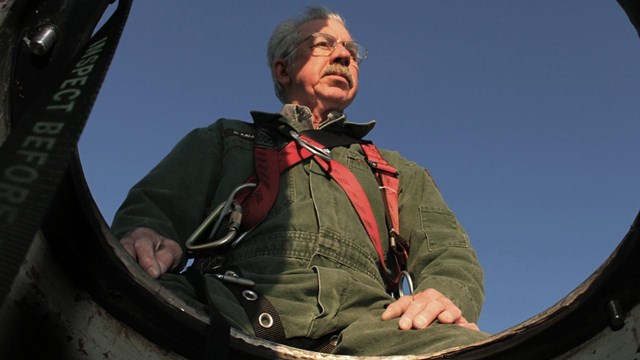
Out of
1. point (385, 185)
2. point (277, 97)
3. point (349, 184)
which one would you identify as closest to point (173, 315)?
point (349, 184)

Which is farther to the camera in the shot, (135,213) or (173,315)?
(135,213)

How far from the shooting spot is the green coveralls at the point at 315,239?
6.48 feet

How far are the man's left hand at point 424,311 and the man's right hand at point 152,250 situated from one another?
0.70 metres

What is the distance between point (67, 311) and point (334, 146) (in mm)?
1724

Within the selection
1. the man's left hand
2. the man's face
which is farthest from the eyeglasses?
the man's left hand

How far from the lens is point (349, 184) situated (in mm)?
2803

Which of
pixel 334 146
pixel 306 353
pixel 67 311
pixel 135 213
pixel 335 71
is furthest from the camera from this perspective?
pixel 335 71

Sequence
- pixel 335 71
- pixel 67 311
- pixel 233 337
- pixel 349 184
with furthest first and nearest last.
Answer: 1. pixel 335 71
2. pixel 349 184
3. pixel 233 337
4. pixel 67 311

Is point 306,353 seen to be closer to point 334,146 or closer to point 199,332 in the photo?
point 199,332

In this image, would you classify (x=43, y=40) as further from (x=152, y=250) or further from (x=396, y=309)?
(x=396, y=309)

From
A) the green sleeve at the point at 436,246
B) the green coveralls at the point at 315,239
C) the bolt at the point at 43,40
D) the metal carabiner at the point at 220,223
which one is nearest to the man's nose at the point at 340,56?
the green coveralls at the point at 315,239

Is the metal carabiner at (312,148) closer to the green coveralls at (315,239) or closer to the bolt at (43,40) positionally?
the green coveralls at (315,239)

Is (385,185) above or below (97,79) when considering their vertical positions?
below

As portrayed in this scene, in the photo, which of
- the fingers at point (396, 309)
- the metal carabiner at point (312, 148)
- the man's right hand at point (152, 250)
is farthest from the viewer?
the metal carabiner at point (312, 148)
